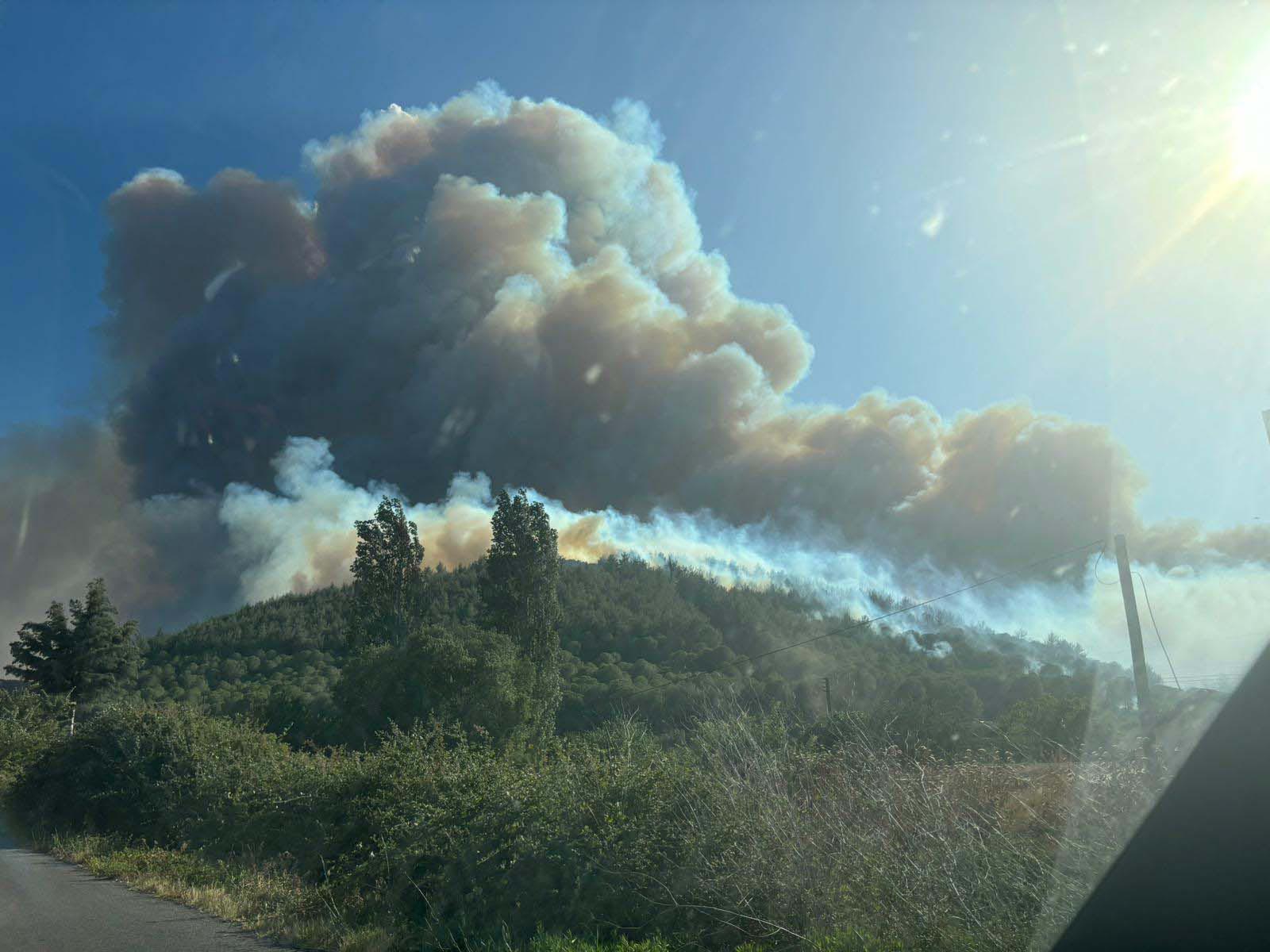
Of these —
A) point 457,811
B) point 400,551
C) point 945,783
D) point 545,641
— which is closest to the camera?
point 945,783

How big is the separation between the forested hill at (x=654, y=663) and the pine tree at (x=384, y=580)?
1599 mm

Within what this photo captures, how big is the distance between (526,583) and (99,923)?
125ft

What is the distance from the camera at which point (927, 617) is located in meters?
53.9

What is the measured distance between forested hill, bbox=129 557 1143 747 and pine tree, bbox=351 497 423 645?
1599mm

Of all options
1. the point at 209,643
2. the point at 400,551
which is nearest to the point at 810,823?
the point at 400,551

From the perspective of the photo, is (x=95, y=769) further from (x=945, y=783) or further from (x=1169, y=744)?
(x=1169, y=744)

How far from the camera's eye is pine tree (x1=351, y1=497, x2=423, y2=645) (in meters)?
50.9

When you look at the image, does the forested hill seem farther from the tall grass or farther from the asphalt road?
the asphalt road

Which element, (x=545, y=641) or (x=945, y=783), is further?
(x=545, y=641)

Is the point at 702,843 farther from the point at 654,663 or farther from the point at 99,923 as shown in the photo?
the point at 654,663

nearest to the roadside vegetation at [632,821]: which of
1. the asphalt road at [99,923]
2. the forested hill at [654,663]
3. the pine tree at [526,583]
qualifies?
the asphalt road at [99,923]

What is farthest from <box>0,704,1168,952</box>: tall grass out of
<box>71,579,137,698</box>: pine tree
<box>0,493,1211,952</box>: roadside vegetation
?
<box>71,579,137,698</box>: pine tree

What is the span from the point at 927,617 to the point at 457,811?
47.6m

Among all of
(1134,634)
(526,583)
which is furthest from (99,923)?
(526,583)
